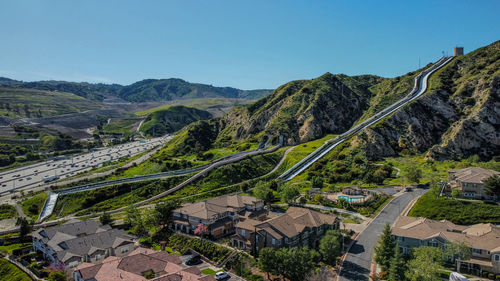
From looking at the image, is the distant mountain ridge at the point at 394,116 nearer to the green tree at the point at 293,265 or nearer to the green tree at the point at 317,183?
the green tree at the point at 317,183

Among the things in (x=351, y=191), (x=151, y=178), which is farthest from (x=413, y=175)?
(x=151, y=178)

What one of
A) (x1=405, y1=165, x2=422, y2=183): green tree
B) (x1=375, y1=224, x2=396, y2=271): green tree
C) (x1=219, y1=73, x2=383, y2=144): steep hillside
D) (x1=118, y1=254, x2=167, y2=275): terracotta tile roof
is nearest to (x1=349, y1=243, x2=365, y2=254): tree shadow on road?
(x1=375, y1=224, x2=396, y2=271): green tree

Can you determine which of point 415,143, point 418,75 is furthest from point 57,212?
point 418,75

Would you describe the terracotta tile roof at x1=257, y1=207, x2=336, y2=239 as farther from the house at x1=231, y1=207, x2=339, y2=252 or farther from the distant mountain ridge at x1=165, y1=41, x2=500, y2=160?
the distant mountain ridge at x1=165, y1=41, x2=500, y2=160

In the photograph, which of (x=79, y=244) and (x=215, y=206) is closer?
(x=79, y=244)

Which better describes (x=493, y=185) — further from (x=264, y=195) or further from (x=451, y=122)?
(x=451, y=122)

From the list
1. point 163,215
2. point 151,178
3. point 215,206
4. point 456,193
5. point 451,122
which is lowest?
point 163,215

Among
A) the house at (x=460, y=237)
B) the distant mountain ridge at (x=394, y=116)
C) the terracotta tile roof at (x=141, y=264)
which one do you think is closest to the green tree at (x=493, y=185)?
the house at (x=460, y=237)
